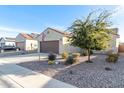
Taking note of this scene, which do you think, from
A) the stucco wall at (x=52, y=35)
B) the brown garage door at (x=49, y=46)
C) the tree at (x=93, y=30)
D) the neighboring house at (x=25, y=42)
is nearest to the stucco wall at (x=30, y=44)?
the neighboring house at (x=25, y=42)

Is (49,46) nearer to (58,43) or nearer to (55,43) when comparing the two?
(55,43)

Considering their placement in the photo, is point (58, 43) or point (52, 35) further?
point (52, 35)

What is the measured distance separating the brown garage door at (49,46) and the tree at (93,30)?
9124 mm

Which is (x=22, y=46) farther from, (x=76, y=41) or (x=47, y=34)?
(x=76, y=41)

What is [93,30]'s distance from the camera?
949 cm

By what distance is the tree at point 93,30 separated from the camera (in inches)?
371

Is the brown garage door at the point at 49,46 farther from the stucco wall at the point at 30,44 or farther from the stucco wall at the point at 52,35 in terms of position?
the stucco wall at the point at 30,44

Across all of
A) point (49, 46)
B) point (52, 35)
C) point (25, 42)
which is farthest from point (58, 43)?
point (25, 42)

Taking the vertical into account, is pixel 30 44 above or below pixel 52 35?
below

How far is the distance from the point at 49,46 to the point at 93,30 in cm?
1136

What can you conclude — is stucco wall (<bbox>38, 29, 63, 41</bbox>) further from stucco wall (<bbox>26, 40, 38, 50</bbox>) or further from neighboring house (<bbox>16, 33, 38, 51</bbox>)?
stucco wall (<bbox>26, 40, 38, 50</bbox>)

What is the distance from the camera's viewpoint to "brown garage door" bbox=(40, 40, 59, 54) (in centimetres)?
1880
